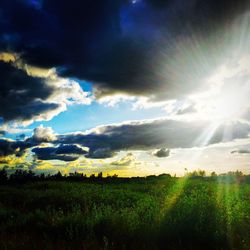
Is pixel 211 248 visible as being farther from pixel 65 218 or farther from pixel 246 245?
pixel 65 218

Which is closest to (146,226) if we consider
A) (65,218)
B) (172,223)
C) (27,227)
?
(172,223)

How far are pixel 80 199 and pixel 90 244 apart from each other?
15.6m

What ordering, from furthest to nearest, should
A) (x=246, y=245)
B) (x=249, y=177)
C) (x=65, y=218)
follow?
(x=249, y=177)
(x=65, y=218)
(x=246, y=245)

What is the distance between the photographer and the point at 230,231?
9.19 metres

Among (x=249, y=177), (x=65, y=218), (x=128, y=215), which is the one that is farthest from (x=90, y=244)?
(x=249, y=177)

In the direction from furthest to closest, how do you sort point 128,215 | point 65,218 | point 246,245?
point 65,218, point 128,215, point 246,245

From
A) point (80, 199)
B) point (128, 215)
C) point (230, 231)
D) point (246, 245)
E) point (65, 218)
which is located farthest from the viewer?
point (80, 199)

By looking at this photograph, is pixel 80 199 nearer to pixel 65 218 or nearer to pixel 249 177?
pixel 65 218

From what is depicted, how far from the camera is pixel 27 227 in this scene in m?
12.2

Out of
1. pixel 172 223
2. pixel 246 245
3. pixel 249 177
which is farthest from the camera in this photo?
pixel 249 177

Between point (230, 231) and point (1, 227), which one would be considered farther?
point (1, 227)

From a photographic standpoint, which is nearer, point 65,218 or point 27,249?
point 27,249

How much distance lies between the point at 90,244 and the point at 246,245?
368 cm

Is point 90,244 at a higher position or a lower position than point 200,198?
lower
